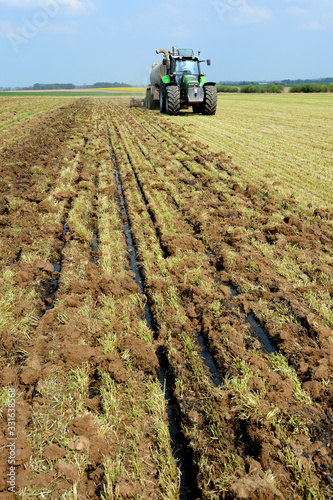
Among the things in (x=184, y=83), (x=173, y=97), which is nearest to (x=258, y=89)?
(x=184, y=83)

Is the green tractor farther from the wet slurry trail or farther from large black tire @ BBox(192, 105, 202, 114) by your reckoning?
the wet slurry trail

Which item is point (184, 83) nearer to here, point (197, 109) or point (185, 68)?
point (185, 68)

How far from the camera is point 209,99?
18.0m

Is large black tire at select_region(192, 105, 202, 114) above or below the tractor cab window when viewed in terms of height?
below

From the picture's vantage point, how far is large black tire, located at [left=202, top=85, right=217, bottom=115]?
1767 cm

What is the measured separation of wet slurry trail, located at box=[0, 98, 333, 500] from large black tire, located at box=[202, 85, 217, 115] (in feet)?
45.0

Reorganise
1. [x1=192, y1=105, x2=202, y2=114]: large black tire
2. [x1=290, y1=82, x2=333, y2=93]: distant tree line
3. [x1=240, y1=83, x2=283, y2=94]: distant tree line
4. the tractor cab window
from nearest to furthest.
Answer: the tractor cab window
[x1=192, y1=105, x2=202, y2=114]: large black tire
[x1=290, y1=82, x2=333, y2=93]: distant tree line
[x1=240, y1=83, x2=283, y2=94]: distant tree line

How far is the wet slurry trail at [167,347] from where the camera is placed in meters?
2.01

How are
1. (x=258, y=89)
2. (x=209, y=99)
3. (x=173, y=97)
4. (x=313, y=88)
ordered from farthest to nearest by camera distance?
(x=258, y=89)
(x=313, y=88)
(x=209, y=99)
(x=173, y=97)

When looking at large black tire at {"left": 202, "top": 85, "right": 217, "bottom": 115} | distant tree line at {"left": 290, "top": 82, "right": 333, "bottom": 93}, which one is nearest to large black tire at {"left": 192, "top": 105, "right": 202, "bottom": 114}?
large black tire at {"left": 202, "top": 85, "right": 217, "bottom": 115}

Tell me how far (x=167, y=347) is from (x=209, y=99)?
704 inches

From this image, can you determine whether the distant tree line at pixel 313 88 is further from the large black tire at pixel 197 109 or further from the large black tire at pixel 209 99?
the large black tire at pixel 209 99

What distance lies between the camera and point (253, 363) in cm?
275

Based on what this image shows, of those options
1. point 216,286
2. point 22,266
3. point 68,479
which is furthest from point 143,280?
point 68,479
